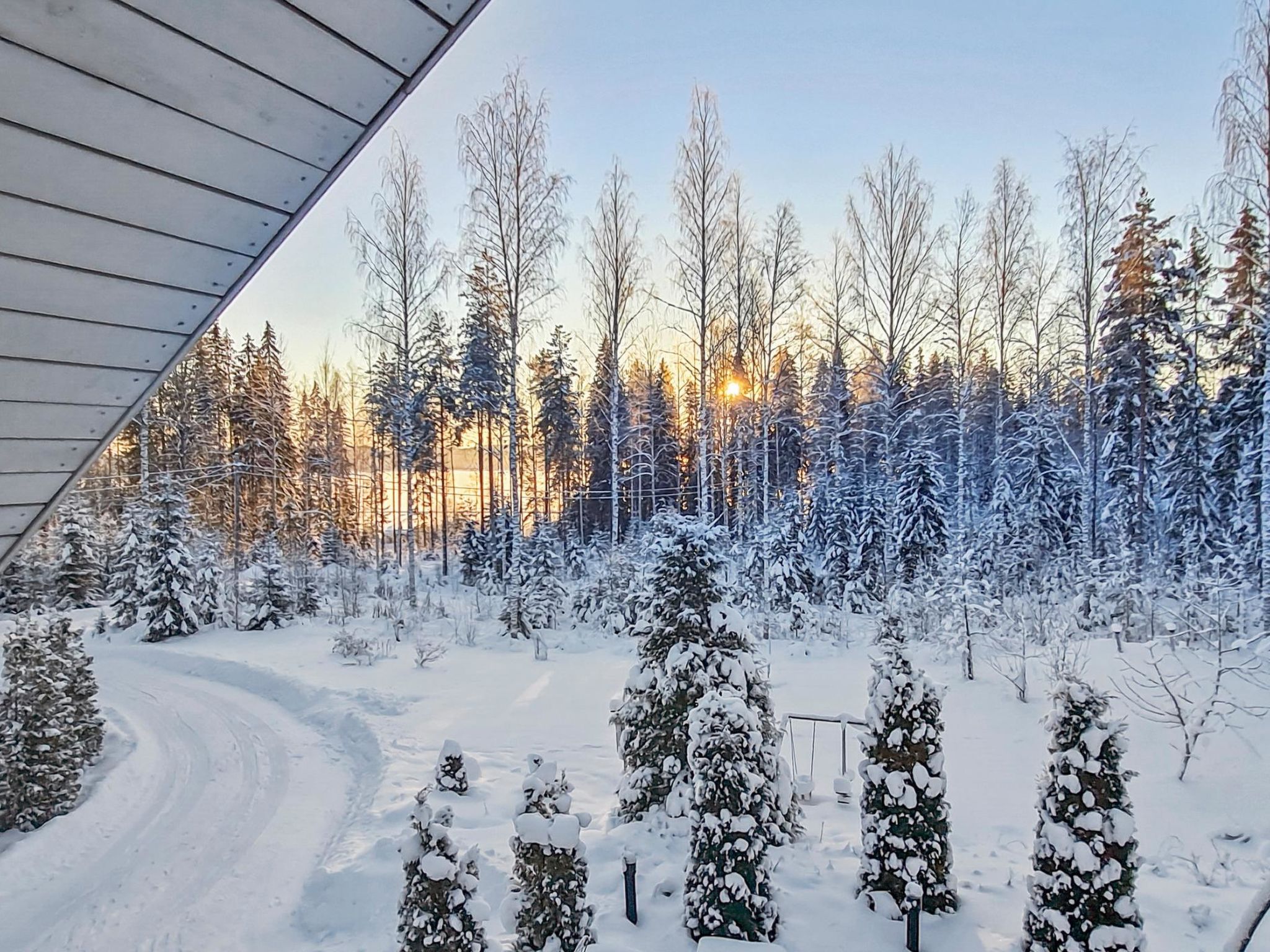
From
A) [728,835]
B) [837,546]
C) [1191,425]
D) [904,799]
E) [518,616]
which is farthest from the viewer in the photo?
[837,546]

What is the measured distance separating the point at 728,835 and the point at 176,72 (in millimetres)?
3997

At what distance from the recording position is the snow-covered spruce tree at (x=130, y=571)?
50.1 ft

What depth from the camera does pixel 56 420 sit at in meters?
2.11

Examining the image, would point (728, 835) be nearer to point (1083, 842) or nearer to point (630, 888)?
point (630, 888)

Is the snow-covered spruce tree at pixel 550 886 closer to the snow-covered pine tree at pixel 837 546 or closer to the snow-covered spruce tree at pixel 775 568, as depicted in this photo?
the snow-covered spruce tree at pixel 775 568

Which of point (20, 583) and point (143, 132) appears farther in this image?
point (20, 583)

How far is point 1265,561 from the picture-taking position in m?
7.61

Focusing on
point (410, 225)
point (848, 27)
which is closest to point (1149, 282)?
point (848, 27)

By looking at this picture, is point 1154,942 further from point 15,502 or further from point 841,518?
point 841,518

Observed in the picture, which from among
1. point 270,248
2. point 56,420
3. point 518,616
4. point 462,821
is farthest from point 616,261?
point 56,420

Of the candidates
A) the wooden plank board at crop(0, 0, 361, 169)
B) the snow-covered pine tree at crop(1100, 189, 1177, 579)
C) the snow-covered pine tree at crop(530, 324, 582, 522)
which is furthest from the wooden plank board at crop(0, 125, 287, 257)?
the snow-covered pine tree at crop(530, 324, 582, 522)

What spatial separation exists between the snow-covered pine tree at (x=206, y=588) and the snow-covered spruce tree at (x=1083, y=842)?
17026 mm

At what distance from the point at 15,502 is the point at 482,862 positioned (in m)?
3.89

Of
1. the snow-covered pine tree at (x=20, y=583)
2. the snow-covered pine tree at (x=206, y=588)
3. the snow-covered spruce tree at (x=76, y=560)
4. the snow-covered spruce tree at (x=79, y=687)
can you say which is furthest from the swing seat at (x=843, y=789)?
the snow-covered spruce tree at (x=76, y=560)
